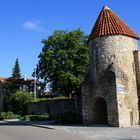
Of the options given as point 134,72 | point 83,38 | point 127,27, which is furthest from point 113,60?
point 83,38

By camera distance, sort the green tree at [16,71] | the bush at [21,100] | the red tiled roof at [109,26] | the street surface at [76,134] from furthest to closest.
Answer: the green tree at [16,71], the bush at [21,100], the red tiled roof at [109,26], the street surface at [76,134]

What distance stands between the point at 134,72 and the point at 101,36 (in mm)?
4286

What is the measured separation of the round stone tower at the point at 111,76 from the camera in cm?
2861

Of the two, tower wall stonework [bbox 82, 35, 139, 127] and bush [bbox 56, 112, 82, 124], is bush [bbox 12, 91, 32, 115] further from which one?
tower wall stonework [bbox 82, 35, 139, 127]

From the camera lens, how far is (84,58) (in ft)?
172

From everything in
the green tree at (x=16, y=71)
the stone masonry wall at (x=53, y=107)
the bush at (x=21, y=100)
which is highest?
the green tree at (x=16, y=71)

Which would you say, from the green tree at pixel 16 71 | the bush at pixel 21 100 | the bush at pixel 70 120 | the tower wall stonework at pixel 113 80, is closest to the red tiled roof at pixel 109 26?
the tower wall stonework at pixel 113 80

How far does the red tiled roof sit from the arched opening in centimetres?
586

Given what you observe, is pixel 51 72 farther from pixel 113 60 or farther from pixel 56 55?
pixel 113 60

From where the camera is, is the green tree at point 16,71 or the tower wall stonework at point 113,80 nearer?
the tower wall stonework at point 113,80

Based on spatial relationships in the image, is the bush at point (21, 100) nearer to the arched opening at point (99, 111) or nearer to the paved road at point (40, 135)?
the arched opening at point (99, 111)

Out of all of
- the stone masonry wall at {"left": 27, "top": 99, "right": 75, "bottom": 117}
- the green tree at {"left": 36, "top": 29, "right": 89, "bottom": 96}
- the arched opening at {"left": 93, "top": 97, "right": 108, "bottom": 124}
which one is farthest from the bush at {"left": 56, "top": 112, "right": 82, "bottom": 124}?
the green tree at {"left": 36, "top": 29, "right": 89, "bottom": 96}

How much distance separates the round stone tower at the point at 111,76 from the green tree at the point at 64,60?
718 inches

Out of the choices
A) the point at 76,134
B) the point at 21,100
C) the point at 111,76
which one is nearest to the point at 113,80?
the point at 111,76
